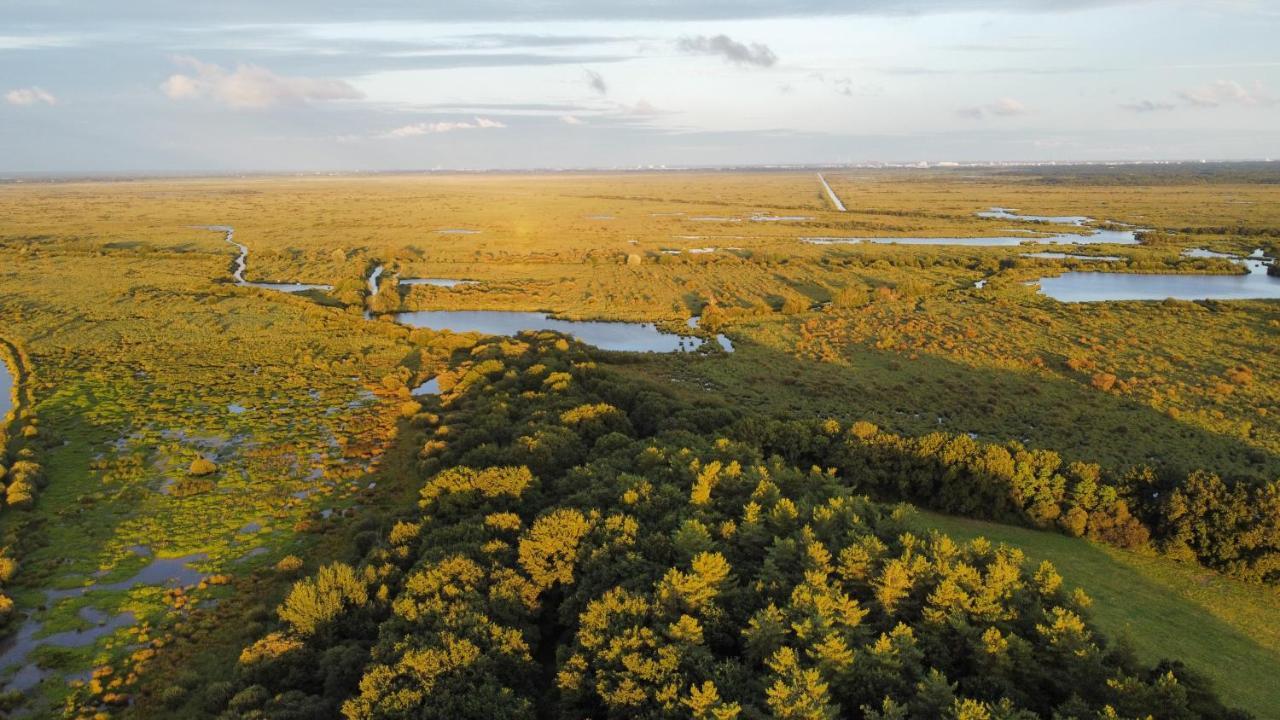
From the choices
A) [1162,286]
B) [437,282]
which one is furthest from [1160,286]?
[437,282]

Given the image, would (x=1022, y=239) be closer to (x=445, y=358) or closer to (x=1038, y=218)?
(x=1038, y=218)

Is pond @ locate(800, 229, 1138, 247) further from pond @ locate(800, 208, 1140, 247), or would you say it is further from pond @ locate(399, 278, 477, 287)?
pond @ locate(399, 278, 477, 287)

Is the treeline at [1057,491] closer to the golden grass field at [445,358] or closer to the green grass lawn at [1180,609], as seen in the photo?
the green grass lawn at [1180,609]

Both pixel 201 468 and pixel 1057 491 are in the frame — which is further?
pixel 201 468

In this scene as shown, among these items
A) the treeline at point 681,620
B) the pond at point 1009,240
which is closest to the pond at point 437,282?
the pond at point 1009,240

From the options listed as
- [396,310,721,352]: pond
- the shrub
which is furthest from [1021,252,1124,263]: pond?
the shrub

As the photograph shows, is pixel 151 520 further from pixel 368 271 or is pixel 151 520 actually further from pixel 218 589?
pixel 368 271

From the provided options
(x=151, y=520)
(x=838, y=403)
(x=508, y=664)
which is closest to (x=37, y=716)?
(x=151, y=520)
